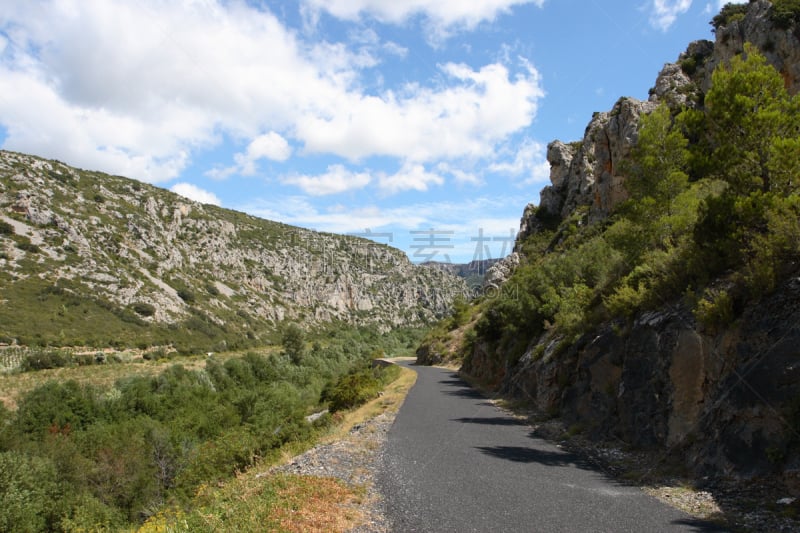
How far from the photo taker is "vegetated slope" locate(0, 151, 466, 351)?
59.1 meters

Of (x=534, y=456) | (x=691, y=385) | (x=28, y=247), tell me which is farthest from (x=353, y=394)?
(x=28, y=247)

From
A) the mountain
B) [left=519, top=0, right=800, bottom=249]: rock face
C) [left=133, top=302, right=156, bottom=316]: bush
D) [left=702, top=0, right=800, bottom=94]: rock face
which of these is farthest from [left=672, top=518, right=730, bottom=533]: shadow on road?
the mountain

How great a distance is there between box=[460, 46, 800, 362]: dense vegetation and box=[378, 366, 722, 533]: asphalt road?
3782 millimetres

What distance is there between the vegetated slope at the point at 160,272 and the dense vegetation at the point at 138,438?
67.6ft

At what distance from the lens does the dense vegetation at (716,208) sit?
793cm

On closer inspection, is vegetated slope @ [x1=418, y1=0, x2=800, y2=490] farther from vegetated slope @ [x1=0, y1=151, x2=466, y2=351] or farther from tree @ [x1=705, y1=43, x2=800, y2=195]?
vegetated slope @ [x1=0, y1=151, x2=466, y2=351]

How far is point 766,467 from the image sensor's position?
6.17 m

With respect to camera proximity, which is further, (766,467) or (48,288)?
(48,288)

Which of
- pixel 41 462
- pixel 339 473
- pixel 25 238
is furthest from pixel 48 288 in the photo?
pixel 339 473

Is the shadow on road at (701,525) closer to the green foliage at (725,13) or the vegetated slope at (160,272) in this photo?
the green foliage at (725,13)

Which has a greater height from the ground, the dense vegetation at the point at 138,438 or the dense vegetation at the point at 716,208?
the dense vegetation at the point at 716,208

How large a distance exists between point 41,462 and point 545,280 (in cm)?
2828

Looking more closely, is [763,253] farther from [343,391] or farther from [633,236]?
[343,391]

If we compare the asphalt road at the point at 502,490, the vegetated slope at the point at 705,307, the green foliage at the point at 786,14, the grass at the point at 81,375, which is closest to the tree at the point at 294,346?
the grass at the point at 81,375
